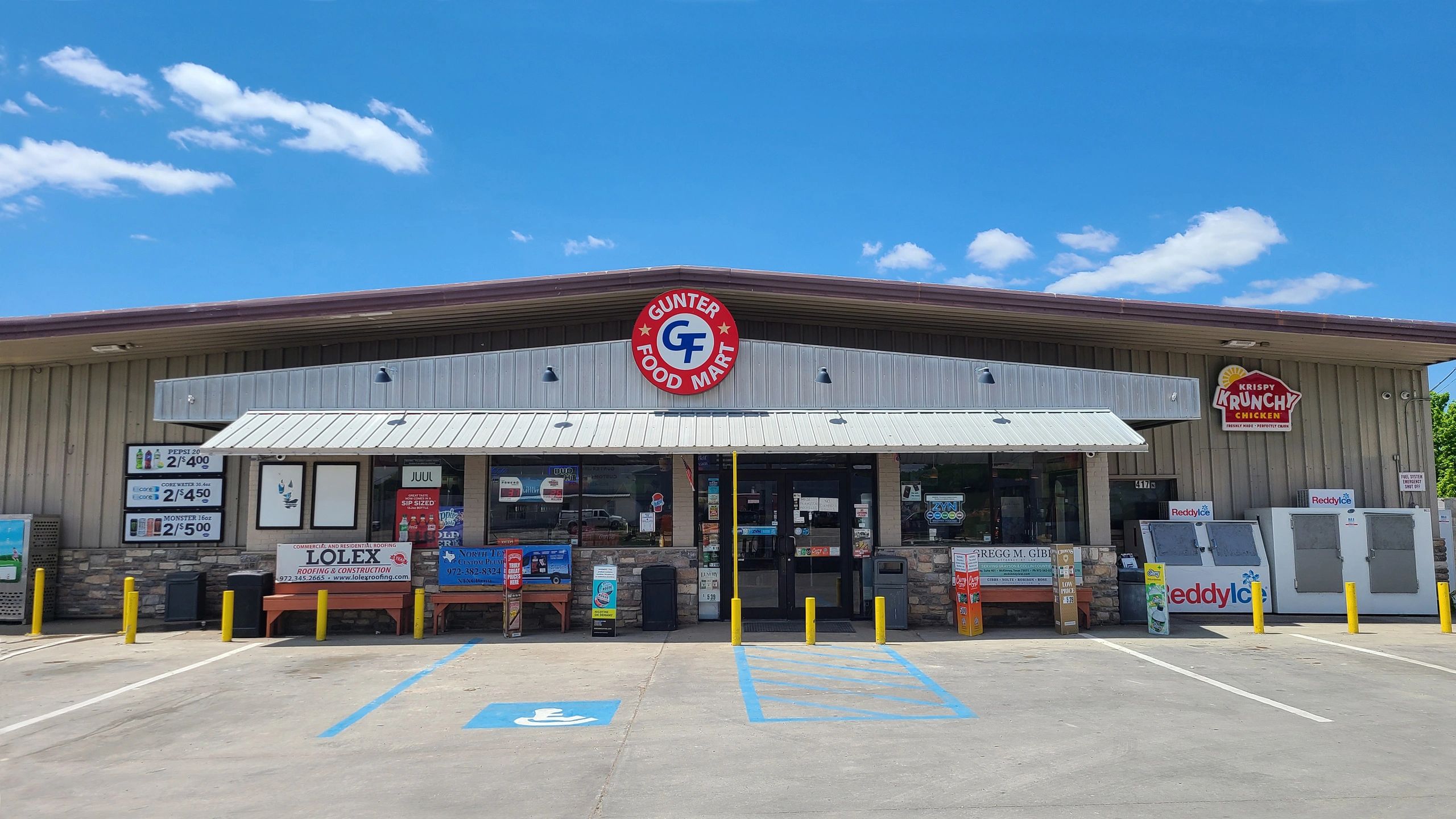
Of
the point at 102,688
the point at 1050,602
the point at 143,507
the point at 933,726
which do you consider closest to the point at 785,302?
the point at 1050,602

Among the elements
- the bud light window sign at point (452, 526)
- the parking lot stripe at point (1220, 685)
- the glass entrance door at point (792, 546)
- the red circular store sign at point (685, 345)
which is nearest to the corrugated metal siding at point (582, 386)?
the red circular store sign at point (685, 345)

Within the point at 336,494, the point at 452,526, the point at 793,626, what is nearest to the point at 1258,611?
the point at 793,626

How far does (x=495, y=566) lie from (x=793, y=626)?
467 centimetres

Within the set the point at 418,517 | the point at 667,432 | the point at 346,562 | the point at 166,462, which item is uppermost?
the point at 667,432

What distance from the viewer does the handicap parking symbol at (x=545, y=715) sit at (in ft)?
26.8

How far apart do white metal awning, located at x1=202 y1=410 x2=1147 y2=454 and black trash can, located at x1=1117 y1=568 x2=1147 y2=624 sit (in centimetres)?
230

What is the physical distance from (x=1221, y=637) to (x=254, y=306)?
15684 mm

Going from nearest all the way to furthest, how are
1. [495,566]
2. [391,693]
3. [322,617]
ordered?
1. [391,693]
2. [322,617]
3. [495,566]

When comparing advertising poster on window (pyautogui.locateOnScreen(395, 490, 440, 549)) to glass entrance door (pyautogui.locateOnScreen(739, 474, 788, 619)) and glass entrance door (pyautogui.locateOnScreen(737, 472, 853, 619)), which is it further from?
glass entrance door (pyautogui.locateOnScreen(737, 472, 853, 619))

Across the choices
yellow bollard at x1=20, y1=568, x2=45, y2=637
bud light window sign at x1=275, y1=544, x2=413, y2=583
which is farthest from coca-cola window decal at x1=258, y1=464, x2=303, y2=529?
yellow bollard at x1=20, y1=568, x2=45, y2=637

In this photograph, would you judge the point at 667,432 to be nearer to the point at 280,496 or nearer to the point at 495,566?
the point at 495,566

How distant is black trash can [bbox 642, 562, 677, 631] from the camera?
1344 cm

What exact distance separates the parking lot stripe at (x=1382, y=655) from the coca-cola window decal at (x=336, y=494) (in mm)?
14760

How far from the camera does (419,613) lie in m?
13.1
